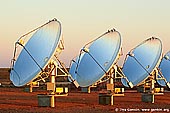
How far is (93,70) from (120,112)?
35.3ft

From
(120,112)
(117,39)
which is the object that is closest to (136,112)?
(120,112)

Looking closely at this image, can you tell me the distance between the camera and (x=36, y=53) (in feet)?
138

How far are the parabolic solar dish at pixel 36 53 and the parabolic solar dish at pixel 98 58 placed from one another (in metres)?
5.43

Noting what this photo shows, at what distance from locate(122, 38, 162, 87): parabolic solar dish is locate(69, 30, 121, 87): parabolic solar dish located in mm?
5243

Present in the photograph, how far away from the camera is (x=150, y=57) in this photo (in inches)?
2073

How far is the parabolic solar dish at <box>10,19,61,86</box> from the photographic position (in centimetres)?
4021

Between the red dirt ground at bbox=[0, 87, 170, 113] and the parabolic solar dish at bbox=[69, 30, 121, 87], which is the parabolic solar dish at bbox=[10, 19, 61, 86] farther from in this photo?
the parabolic solar dish at bbox=[69, 30, 121, 87]

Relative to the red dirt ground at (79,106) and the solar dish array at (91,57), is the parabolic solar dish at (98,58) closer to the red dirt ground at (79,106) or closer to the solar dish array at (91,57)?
the solar dish array at (91,57)

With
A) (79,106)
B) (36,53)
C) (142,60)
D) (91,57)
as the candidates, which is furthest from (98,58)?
(36,53)

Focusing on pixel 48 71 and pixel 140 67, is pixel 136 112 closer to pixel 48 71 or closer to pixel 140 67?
pixel 48 71

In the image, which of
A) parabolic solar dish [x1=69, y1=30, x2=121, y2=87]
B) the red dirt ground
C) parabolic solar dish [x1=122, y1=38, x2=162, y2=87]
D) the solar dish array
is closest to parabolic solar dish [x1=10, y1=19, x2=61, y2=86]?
the solar dish array

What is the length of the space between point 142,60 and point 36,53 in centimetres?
1654

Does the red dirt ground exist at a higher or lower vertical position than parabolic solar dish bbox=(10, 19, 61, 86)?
lower

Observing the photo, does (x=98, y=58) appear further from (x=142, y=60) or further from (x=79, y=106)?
(x=142, y=60)
